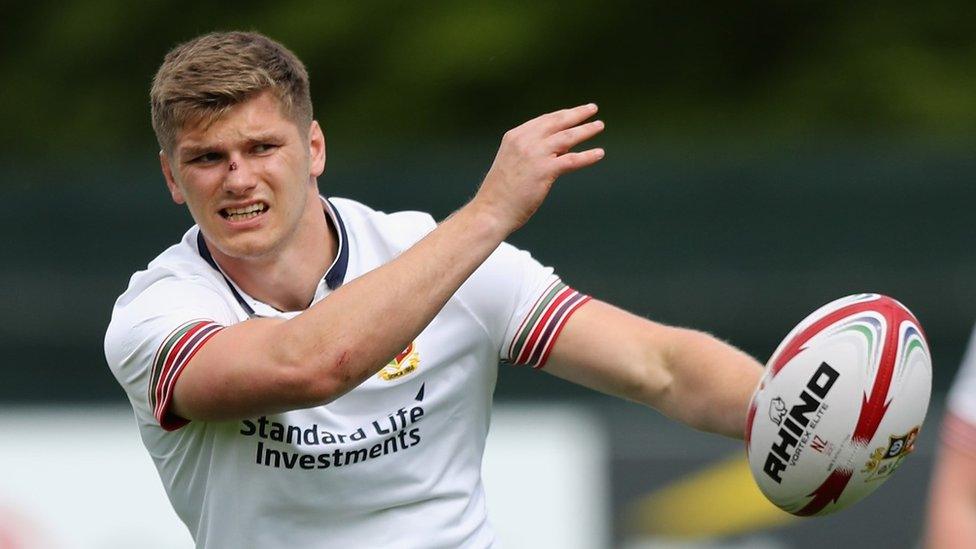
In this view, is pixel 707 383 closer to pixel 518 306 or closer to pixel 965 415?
pixel 518 306

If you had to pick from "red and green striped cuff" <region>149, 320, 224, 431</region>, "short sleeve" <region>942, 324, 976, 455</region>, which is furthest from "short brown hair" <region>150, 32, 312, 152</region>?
"short sleeve" <region>942, 324, 976, 455</region>

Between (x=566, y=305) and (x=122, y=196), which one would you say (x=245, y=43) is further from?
(x=122, y=196)

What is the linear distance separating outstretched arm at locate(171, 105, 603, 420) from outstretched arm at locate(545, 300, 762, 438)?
29.9 inches

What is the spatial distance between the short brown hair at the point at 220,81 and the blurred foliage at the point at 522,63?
8.85m

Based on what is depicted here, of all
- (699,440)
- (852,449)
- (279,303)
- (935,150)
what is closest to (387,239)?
(279,303)

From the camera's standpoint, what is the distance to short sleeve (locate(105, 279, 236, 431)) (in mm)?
4445

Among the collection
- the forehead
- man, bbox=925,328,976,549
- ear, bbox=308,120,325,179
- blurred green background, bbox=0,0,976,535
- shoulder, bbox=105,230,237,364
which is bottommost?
blurred green background, bbox=0,0,976,535

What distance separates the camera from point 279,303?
4.81m

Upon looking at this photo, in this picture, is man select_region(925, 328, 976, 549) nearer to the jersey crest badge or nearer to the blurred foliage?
the jersey crest badge

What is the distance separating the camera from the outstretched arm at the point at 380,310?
418 cm

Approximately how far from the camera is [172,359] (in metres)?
4.43

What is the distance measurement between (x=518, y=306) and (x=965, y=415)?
1.28 meters

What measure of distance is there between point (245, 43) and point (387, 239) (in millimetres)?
695

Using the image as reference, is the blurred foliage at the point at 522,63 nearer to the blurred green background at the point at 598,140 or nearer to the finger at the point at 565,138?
the blurred green background at the point at 598,140
